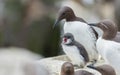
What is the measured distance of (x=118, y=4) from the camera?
241 inches

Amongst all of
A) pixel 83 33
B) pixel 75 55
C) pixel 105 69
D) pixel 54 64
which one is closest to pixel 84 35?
pixel 83 33

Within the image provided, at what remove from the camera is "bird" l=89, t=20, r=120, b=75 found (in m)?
3.31

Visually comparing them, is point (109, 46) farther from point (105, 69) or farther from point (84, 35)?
point (84, 35)

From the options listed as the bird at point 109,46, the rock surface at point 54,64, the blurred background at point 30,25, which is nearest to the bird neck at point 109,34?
the bird at point 109,46

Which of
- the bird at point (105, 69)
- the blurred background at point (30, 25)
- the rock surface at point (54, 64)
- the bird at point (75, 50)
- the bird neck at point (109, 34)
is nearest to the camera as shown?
the bird at point (105, 69)

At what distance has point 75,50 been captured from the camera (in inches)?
144

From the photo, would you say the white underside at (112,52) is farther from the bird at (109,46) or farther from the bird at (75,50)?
the bird at (75,50)

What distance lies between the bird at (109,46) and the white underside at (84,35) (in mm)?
263

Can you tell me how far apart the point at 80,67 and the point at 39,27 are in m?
0.74

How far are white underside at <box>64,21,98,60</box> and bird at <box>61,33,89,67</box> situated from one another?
9cm

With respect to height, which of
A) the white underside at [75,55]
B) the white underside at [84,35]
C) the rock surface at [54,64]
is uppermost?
the white underside at [84,35]

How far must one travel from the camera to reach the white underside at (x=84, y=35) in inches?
150

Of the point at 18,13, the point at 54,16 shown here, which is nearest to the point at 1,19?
the point at 18,13

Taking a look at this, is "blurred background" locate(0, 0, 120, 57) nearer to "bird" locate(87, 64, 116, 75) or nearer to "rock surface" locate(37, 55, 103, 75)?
"rock surface" locate(37, 55, 103, 75)
